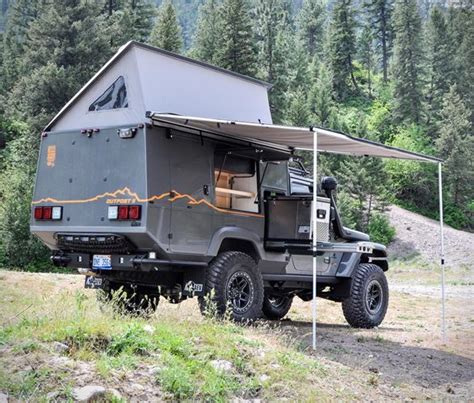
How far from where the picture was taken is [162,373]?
219 inches

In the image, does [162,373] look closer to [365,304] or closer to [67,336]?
[67,336]

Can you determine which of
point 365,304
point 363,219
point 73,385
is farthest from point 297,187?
point 363,219

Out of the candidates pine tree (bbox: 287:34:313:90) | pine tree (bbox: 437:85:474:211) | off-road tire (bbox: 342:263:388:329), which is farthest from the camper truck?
pine tree (bbox: 287:34:313:90)

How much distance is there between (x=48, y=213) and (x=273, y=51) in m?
49.8

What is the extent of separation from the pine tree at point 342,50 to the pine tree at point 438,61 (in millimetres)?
8774

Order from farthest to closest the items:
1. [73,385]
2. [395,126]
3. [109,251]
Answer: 1. [395,126]
2. [109,251]
3. [73,385]

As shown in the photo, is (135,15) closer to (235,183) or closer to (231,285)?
(235,183)

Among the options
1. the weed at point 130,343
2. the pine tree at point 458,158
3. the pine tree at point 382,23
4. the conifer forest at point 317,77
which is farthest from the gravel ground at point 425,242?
the pine tree at point 382,23

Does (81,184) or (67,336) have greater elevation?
(81,184)

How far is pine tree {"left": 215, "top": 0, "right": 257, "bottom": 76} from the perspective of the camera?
135 feet

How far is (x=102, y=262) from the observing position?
8.41 metres

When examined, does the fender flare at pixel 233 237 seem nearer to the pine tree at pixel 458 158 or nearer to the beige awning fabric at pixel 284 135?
the beige awning fabric at pixel 284 135

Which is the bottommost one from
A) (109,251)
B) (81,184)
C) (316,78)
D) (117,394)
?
(117,394)

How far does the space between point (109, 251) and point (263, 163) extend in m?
2.81
